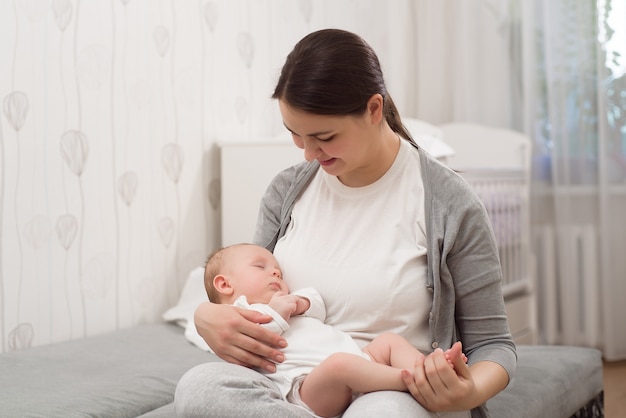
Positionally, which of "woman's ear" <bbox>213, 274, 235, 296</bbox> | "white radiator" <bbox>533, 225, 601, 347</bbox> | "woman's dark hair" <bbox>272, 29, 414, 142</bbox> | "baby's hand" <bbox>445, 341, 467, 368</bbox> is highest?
"woman's dark hair" <bbox>272, 29, 414, 142</bbox>

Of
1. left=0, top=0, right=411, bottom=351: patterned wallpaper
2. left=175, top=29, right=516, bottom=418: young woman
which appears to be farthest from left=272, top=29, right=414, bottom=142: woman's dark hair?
left=0, top=0, right=411, bottom=351: patterned wallpaper

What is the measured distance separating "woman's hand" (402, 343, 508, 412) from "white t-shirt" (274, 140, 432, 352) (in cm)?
18

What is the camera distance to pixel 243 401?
1.13m

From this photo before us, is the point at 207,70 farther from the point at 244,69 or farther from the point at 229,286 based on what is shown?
the point at 229,286

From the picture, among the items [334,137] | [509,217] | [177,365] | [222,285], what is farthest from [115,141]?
[509,217]

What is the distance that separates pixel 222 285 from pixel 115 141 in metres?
1.17

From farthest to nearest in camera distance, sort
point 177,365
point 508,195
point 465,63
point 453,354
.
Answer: point 465,63, point 508,195, point 177,365, point 453,354

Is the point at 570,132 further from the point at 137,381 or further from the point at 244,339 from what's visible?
the point at 244,339

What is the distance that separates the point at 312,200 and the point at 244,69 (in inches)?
62.1

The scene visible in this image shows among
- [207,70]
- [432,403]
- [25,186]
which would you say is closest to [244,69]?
[207,70]

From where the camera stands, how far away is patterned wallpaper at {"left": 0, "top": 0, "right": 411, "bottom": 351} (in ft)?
7.06

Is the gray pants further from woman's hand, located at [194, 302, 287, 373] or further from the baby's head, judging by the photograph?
the baby's head

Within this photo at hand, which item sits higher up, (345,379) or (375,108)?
(375,108)

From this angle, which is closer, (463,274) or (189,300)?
(463,274)
